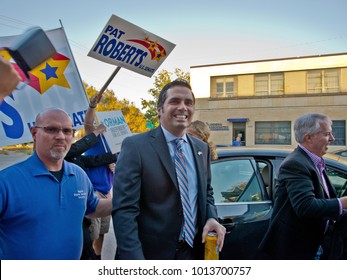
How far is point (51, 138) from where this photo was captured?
5.89ft

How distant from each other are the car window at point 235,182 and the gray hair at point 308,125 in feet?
2.47

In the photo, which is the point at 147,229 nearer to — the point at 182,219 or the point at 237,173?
the point at 182,219

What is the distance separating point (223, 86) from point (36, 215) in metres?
26.7

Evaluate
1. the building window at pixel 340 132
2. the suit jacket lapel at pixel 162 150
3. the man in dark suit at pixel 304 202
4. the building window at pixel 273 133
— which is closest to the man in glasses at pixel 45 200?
the suit jacket lapel at pixel 162 150

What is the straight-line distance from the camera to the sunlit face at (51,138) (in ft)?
5.84

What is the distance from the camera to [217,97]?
27.4m

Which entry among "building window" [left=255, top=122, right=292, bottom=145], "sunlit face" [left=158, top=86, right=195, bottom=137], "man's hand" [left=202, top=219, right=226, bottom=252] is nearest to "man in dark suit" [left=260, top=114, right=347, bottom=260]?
"man's hand" [left=202, top=219, right=226, bottom=252]

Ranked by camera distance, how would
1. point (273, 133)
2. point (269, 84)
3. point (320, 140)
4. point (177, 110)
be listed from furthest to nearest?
point (269, 84) → point (273, 133) → point (320, 140) → point (177, 110)

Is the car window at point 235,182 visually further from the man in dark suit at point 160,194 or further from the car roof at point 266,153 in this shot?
the man in dark suit at point 160,194

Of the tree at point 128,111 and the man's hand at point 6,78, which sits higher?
the tree at point 128,111

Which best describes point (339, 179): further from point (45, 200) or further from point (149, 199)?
point (45, 200)

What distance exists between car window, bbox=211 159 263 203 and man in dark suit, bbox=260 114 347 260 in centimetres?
59

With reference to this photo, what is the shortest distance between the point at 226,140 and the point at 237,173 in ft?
77.8

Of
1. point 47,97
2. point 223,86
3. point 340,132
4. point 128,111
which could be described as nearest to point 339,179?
point 47,97
